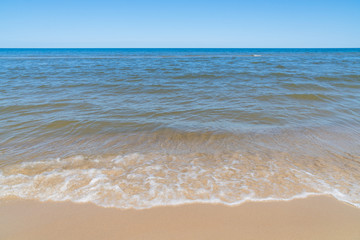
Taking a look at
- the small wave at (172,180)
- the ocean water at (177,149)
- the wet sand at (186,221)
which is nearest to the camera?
the wet sand at (186,221)

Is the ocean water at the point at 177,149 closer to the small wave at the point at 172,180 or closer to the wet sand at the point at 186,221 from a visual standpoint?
the small wave at the point at 172,180

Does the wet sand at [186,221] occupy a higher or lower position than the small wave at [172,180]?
lower

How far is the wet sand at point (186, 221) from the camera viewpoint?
6.83 feet

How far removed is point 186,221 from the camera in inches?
88.2

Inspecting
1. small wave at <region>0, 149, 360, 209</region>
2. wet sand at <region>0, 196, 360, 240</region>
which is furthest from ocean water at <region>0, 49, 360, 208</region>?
wet sand at <region>0, 196, 360, 240</region>

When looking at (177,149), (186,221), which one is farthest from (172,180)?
(177,149)

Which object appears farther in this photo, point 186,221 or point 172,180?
point 172,180

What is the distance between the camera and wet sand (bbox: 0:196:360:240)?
208 centimetres

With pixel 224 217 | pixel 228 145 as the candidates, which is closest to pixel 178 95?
pixel 228 145

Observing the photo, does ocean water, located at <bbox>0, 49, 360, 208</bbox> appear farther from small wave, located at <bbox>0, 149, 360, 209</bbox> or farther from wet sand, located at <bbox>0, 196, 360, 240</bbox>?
wet sand, located at <bbox>0, 196, 360, 240</bbox>

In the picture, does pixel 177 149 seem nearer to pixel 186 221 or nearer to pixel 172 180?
pixel 172 180

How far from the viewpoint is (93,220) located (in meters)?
2.26

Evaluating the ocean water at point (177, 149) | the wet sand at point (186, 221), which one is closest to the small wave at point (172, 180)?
the ocean water at point (177, 149)

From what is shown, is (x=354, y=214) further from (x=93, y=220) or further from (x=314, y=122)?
(x=314, y=122)
